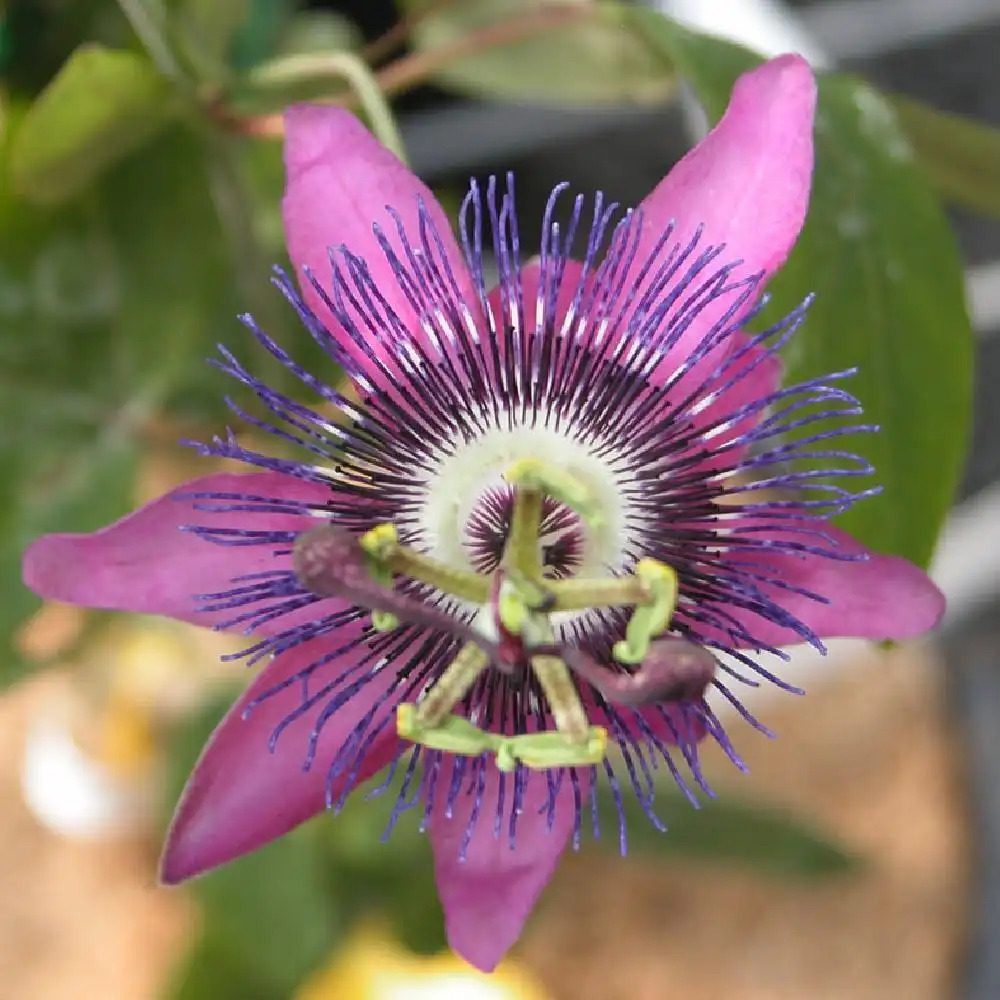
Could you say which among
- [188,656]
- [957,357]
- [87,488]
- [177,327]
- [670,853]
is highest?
[957,357]

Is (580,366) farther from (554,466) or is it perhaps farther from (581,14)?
(581,14)

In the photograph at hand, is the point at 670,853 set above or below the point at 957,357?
below

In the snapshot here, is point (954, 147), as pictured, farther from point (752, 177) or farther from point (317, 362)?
point (317, 362)

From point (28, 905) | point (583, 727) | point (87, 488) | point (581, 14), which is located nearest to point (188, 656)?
point (28, 905)

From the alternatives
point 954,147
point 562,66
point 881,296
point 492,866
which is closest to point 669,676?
point 492,866

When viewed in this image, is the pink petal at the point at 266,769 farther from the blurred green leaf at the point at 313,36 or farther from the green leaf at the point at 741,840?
the green leaf at the point at 741,840

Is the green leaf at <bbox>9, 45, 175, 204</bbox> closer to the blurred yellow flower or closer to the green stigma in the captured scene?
the green stigma

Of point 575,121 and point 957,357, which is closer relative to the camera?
point 957,357
